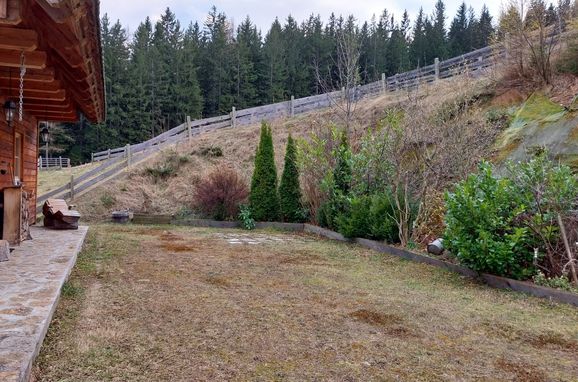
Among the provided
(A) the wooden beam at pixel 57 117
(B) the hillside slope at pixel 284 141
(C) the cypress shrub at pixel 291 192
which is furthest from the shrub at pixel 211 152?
(A) the wooden beam at pixel 57 117

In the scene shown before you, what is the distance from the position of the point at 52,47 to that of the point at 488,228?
4411mm

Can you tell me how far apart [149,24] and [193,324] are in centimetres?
3940

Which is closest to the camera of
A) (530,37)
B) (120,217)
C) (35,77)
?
(35,77)

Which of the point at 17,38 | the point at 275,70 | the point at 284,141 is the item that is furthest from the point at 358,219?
the point at 275,70

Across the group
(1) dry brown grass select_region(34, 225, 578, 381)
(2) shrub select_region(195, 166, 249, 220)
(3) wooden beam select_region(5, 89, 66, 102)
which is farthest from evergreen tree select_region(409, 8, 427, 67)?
(1) dry brown grass select_region(34, 225, 578, 381)

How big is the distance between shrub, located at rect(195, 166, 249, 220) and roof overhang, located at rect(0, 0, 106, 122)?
17.5ft

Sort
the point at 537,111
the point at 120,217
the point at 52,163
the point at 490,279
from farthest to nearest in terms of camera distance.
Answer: the point at 52,163 < the point at 120,217 < the point at 537,111 < the point at 490,279

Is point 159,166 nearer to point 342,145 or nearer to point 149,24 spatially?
point 342,145

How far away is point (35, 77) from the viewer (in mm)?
4395

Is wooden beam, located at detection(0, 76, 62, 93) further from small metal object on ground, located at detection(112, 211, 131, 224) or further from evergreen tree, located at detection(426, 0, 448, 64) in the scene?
evergreen tree, located at detection(426, 0, 448, 64)

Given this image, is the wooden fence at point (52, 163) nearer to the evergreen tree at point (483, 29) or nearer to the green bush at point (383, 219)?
the green bush at point (383, 219)

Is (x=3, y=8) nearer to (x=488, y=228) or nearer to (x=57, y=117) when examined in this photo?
(x=488, y=228)

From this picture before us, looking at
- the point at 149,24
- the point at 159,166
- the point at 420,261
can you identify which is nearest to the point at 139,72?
the point at 149,24

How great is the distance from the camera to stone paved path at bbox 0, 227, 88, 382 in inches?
81.7
